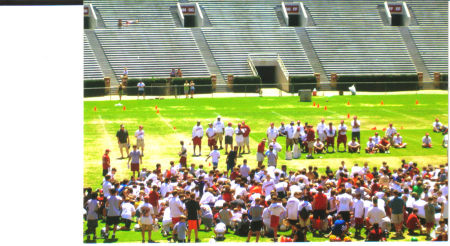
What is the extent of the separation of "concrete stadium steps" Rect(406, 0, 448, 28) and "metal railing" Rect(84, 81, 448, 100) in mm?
9316

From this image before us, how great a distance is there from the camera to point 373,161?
84.5 feet

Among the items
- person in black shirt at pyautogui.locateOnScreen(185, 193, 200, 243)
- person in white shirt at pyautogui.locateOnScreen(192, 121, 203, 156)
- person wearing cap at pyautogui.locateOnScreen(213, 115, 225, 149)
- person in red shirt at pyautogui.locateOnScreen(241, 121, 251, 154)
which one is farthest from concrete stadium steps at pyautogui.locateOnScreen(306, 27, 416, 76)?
person in black shirt at pyautogui.locateOnScreen(185, 193, 200, 243)

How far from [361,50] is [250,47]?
7.52m

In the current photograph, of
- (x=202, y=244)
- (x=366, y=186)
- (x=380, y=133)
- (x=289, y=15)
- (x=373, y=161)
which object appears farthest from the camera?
(x=289, y=15)

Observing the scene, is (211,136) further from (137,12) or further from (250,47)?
(137,12)

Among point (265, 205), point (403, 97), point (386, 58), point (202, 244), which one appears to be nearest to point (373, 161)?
point (265, 205)

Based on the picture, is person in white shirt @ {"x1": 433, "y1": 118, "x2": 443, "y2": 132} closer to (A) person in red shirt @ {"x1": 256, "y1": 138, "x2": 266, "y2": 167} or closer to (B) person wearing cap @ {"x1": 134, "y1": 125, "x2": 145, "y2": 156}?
(A) person in red shirt @ {"x1": 256, "y1": 138, "x2": 266, "y2": 167}

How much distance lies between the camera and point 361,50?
52438 mm

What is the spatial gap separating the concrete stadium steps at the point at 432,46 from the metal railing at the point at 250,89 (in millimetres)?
4025

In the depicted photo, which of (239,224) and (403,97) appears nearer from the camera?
(239,224)

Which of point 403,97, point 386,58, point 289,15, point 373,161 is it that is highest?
point 289,15

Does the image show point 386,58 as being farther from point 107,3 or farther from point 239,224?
point 239,224

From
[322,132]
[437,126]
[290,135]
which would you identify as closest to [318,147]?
[322,132]

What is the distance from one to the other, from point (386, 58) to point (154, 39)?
15.2m
